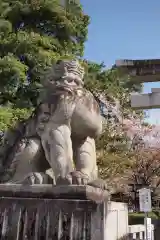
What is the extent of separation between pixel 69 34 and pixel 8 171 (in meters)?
9.37

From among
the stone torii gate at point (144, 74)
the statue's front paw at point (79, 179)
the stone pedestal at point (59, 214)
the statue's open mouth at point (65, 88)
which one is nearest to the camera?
the stone pedestal at point (59, 214)

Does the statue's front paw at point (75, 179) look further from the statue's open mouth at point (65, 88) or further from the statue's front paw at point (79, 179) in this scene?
the statue's open mouth at point (65, 88)

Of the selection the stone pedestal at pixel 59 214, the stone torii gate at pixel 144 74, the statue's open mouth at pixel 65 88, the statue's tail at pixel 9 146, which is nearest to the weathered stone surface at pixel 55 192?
the stone pedestal at pixel 59 214

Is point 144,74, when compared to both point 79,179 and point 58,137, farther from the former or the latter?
point 79,179

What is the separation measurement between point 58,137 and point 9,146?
2.74 ft

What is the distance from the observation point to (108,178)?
12.1 m

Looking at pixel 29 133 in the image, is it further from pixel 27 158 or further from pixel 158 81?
pixel 158 81

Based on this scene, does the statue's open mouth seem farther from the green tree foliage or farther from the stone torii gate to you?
the stone torii gate

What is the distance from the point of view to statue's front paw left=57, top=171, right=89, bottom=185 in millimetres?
2951

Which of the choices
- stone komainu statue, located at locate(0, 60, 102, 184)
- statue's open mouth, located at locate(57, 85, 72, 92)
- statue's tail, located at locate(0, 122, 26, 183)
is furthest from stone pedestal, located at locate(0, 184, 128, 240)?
statue's open mouth, located at locate(57, 85, 72, 92)

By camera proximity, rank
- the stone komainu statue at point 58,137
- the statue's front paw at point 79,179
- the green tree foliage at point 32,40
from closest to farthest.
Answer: the statue's front paw at point 79,179
the stone komainu statue at point 58,137
the green tree foliage at point 32,40

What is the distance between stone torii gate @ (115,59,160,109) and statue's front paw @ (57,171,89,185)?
6841 mm

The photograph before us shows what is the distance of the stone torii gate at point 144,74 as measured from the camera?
9.23 meters

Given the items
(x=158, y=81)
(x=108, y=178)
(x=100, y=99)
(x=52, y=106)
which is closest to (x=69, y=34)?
(x=100, y=99)
